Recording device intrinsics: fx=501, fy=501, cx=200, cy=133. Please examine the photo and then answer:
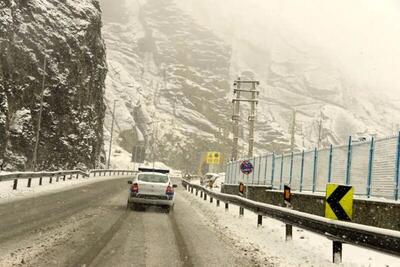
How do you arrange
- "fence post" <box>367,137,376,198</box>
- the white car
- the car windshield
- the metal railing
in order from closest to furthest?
the metal railing → "fence post" <box>367,137,376,198</box> → the white car → the car windshield

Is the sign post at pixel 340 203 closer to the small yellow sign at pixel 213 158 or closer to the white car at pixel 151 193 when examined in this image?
the white car at pixel 151 193

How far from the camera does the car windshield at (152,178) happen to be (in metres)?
18.4

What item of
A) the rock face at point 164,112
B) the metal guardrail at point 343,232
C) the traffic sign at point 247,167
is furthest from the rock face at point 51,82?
the rock face at point 164,112

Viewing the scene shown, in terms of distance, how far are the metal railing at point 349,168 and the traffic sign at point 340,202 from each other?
362cm

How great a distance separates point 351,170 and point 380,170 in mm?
2069

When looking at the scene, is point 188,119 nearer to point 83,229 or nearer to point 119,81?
point 119,81

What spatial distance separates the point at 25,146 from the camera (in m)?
47.6

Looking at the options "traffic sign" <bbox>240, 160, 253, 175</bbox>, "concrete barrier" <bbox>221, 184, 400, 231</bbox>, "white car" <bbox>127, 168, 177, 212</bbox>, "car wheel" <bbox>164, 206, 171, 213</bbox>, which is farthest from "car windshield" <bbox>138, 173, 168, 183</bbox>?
"traffic sign" <bbox>240, 160, 253, 175</bbox>

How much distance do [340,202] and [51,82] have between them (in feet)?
157

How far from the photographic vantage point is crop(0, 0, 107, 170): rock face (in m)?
46.3

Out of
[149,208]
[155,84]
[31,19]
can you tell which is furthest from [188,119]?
[149,208]

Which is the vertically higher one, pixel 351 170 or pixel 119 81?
pixel 119 81

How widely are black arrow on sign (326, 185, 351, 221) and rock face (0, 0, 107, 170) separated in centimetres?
3839

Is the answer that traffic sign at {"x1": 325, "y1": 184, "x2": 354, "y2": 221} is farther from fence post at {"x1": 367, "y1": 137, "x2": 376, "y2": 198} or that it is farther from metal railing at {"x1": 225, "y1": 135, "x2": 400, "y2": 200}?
fence post at {"x1": 367, "y1": 137, "x2": 376, "y2": 198}
